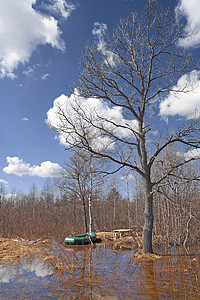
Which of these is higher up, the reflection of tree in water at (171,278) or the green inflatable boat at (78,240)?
the reflection of tree in water at (171,278)

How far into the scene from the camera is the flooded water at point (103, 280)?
16.3 ft

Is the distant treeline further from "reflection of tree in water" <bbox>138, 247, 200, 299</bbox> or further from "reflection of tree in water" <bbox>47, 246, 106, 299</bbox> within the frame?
"reflection of tree in water" <bbox>47, 246, 106, 299</bbox>

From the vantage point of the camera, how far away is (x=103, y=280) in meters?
6.09

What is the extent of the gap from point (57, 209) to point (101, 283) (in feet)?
102

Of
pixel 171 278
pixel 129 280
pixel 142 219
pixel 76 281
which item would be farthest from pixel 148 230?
pixel 142 219

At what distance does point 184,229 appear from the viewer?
13.3 m

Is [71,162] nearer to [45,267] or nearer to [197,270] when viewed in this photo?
[45,267]

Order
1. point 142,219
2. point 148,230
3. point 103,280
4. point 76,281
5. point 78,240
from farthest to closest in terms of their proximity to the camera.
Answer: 1. point 142,219
2. point 78,240
3. point 148,230
4. point 103,280
5. point 76,281

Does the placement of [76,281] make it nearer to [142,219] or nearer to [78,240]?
[78,240]

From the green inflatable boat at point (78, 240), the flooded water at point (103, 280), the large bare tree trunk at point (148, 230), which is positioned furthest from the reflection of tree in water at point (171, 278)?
the green inflatable boat at point (78, 240)

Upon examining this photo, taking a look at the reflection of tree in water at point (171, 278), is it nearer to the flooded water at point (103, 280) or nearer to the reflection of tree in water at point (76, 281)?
the flooded water at point (103, 280)

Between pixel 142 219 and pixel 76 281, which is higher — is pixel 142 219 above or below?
above

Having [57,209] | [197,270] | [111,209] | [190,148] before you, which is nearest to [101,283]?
[197,270]

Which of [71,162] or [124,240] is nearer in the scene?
[124,240]
